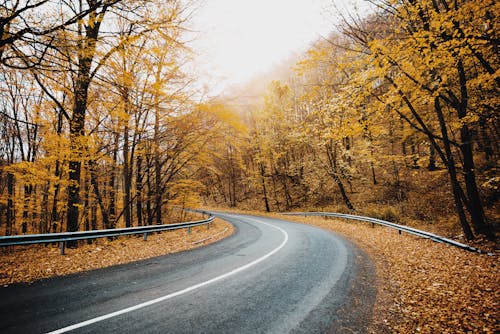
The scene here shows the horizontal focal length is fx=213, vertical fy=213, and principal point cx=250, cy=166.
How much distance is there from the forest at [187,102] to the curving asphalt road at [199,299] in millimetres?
3441

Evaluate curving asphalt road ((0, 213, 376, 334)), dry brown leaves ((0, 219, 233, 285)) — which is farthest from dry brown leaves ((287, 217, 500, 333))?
dry brown leaves ((0, 219, 233, 285))

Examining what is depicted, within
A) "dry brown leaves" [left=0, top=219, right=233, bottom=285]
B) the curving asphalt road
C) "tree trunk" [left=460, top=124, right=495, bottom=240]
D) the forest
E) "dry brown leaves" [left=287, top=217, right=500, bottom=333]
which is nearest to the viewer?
the curving asphalt road

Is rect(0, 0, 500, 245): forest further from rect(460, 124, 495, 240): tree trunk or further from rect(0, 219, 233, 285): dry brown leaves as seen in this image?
rect(0, 219, 233, 285): dry brown leaves

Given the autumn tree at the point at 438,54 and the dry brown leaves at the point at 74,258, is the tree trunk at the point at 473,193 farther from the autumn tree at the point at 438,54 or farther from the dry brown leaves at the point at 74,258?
the dry brown leaves at the point at 74,258

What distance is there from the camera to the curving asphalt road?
3225 millimetres

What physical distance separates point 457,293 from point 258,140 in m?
20.5

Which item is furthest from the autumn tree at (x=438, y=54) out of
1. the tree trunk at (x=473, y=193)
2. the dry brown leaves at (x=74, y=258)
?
the dry brown leaves at (x=74, y=258)

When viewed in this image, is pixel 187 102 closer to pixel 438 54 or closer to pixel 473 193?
pixel 438 54

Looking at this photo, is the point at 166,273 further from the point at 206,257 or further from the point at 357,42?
the point at 357,42

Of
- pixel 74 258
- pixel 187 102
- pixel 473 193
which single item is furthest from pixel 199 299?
pixel 473 193

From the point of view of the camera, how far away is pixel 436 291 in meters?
4.62

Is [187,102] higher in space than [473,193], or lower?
higher

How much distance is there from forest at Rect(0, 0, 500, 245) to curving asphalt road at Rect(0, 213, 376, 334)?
3.44 metres

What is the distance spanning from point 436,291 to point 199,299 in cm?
504
